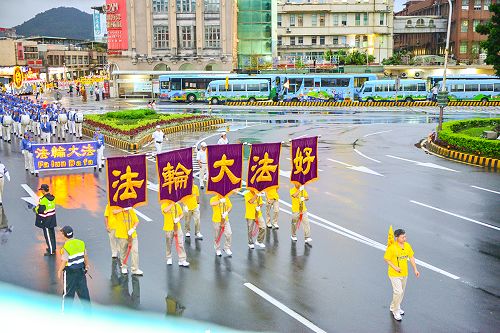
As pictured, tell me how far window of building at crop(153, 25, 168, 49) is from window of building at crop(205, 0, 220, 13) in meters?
5.81

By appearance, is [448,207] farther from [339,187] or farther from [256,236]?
[256,236]

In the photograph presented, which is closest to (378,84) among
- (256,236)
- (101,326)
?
(256,236)

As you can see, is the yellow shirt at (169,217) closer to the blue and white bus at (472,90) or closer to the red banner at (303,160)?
the red banner at (303,160)

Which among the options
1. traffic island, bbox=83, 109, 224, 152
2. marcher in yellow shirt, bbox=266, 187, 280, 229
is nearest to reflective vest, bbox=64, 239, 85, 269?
marcher in yellow shirt, bbox=266, 187, 280, 229

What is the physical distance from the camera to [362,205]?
16922 mm

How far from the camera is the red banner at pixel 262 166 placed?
12.8 meters

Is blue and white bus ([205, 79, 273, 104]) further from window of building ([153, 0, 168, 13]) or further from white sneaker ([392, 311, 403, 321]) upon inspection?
white sneaker ([392, 311, 403, 321])

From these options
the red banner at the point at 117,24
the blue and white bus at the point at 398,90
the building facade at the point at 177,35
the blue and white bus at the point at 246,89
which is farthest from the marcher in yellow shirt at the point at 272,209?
the red banner at the point at 117,24

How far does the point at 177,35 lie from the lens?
239 ft

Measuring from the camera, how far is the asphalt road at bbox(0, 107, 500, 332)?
31.1ft

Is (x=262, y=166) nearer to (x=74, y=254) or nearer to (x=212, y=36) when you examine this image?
(x=74, y=254)

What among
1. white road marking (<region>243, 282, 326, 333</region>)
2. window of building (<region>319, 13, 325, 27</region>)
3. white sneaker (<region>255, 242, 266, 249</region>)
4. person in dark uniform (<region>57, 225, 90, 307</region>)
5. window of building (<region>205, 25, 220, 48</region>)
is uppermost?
window of building (<region>319, 13, 325, 27</region>)

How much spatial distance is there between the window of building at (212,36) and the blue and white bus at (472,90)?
101 feet

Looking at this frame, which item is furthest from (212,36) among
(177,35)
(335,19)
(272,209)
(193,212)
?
(193,212)
